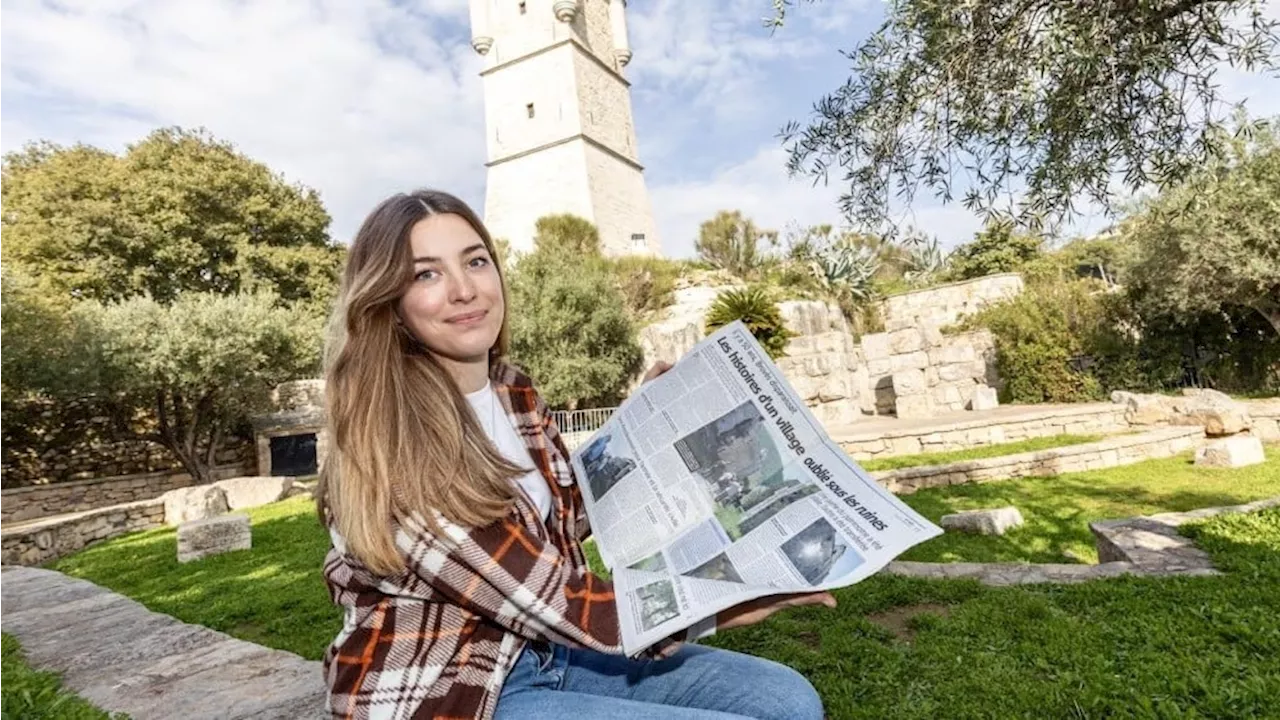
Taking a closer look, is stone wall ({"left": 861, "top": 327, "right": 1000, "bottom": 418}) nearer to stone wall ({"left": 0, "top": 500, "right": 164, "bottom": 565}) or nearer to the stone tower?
stone wall ({"left": 0, "top": 500, "right": 164, "bottom": 565})

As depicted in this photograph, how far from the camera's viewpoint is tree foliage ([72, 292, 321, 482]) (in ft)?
47.8

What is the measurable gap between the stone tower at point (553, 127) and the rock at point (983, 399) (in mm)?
17715

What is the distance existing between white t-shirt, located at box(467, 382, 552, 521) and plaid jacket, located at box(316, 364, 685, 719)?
0.25 metres

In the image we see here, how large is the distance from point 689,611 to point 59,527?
11.8m

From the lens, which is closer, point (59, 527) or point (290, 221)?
point (59, 527)

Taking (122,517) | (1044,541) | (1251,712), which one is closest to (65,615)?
(1251,712)

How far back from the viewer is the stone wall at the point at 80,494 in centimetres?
1431

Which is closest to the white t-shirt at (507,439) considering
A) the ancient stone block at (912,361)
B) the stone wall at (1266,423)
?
the stone wall at (1266,423)

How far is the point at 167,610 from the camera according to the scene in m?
4.91

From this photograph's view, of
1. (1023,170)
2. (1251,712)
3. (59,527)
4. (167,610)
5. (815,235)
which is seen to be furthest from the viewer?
(815,235)

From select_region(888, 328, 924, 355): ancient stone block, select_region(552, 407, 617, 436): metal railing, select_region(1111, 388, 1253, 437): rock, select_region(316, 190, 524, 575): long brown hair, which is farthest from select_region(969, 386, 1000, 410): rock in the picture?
select_region(316, 190, 524, 575): long brown hair

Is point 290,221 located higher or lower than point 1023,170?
higher

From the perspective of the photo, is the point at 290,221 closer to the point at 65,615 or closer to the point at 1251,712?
the point at 65,615

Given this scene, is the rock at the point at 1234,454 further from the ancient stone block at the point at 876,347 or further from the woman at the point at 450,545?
the ancient stone block at the point at 876,347
